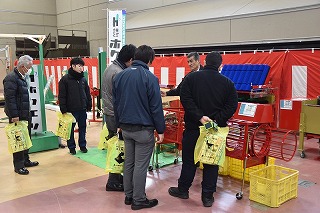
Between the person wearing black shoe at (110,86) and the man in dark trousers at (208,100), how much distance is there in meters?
0.76

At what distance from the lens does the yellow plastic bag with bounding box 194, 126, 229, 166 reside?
3117 millimetres

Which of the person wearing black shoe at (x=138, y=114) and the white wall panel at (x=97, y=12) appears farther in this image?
the white wall panel at (x=97, y=12)

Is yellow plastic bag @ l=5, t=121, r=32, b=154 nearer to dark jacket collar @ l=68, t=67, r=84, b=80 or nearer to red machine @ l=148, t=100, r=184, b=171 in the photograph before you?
dark jacket collar @ l=68, t=67, r=84, b=80

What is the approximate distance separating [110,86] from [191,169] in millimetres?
1310

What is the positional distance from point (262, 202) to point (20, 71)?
135 inches

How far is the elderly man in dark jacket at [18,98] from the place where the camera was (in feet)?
13.7

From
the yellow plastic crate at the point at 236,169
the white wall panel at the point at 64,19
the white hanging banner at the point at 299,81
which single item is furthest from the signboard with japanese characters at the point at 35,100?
the white wall panel at the point at 64,19

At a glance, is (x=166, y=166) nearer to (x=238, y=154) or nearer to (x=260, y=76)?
(x=238, y=154)

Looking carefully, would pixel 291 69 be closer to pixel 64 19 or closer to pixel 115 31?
pixel 115 31

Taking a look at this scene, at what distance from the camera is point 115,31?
5.57m

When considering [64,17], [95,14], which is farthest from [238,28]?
[64,17]

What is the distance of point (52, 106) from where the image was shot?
11211 mm

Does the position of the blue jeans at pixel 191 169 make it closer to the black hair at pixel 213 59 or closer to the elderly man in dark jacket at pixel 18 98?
the black hair at pixel 213 59

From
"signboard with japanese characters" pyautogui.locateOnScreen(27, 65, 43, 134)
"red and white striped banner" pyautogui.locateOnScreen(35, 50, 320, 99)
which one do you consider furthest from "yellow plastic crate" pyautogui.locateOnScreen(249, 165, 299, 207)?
"signboard with japanese characters" pyautogui.locateOnScreen(27, 65, 43, 134)
